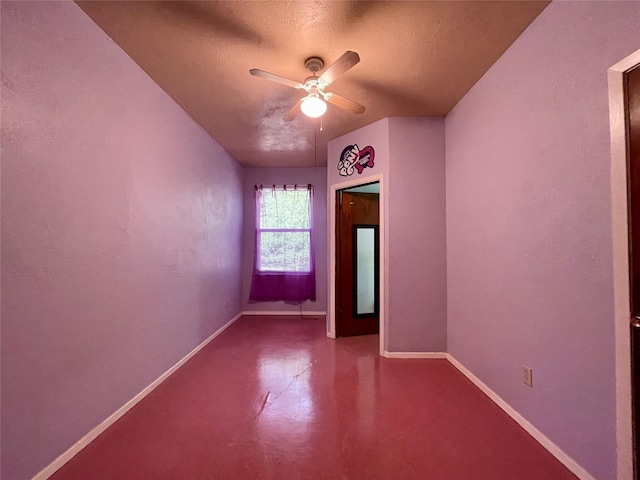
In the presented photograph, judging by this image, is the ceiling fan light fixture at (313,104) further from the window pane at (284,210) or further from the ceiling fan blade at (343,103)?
the window pane at (284,210)

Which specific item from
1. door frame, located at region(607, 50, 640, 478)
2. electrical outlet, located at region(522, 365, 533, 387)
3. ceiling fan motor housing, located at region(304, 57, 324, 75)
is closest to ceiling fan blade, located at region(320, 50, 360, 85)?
ceiling fan motor housing, located at region(304, 57, 324, 75)

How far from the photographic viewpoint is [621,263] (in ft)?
3.89

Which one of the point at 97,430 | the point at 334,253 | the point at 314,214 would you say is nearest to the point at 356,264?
the point at 334,253

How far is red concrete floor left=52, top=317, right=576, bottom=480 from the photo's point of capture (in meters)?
1.40

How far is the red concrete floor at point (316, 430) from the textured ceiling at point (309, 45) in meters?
2.55

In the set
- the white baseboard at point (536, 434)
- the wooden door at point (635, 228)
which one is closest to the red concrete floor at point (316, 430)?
the white baseboard at point (536, 434)

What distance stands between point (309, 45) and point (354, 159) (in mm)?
1532

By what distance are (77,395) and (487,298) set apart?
9.21 ft

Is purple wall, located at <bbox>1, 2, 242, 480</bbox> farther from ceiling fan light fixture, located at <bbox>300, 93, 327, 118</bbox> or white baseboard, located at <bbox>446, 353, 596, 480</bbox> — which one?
white baseboard, located at <bbox>446, 353, 596, 480</bbox>

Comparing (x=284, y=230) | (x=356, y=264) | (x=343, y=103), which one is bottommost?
(x=356, y=264)

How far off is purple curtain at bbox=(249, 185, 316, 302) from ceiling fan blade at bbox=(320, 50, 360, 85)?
3.01 metres

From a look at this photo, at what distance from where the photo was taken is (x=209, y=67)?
208 cm

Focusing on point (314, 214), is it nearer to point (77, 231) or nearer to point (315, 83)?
point (315, 83)

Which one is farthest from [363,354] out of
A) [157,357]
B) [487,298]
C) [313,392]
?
[157,357]
